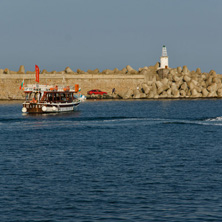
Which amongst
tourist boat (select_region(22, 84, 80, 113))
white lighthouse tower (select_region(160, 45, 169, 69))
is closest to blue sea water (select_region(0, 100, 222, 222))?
tourist boat (select_region(22, 84, 80, 113))

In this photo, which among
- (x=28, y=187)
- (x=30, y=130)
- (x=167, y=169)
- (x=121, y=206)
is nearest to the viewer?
(x=121, y=206)

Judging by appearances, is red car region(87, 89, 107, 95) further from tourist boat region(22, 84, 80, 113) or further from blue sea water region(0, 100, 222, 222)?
blue sea water region(0, 100, 222, 222)

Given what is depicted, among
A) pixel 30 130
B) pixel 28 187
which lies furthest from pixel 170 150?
pixel 30 130

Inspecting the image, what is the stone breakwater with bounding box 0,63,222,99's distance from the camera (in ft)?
409

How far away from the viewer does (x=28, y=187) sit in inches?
767

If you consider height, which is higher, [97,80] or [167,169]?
[97,80]

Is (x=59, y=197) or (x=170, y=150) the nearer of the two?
(x=59, y=197)

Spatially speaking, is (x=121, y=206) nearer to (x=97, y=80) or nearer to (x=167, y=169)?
(x=167, y=169)

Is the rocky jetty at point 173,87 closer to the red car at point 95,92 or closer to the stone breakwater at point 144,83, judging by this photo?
the stone breakwater at point 144,83

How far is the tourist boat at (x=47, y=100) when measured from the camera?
7072 cm

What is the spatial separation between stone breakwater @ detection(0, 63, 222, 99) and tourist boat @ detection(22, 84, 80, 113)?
152 ft

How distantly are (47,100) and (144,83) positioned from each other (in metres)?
64.1

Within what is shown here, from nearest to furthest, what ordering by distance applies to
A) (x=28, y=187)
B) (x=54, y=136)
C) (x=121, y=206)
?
(x=121, y=206) < (x=28, y=187) < (x=54, y=136)

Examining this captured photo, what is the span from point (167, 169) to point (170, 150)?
7439 mm
